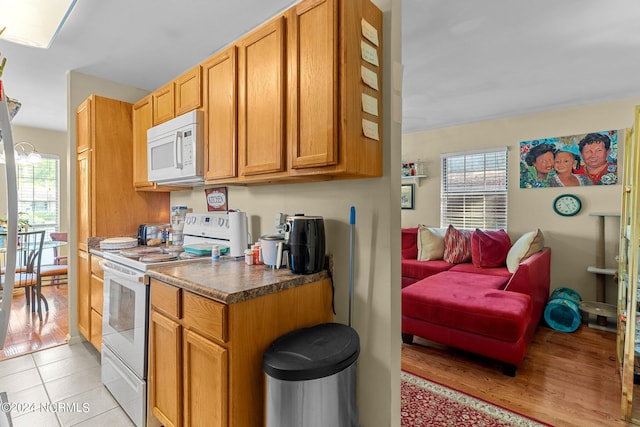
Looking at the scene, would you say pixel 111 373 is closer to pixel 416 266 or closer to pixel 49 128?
pixel 416 266

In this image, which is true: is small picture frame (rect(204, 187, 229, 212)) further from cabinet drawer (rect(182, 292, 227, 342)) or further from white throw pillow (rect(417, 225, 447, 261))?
white throw pillow (rect(417, 225, 447, 261))

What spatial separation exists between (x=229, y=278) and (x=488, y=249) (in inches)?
133

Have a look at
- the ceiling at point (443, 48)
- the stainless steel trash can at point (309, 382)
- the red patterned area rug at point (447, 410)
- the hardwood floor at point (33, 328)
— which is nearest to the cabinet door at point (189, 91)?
the ceiling at point (443, 48)

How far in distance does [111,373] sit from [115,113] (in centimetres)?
220

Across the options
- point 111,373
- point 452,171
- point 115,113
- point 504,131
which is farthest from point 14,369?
point 504,131

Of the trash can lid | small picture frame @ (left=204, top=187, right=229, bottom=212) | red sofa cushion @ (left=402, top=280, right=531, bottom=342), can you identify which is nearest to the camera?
the trash can lid

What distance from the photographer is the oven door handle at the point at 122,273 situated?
1.88 meters

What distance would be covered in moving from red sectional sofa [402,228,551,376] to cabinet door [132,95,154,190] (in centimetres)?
257

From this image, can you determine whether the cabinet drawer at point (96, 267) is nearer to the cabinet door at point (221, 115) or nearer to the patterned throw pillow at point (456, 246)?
the cabinet door at point (221, 115)

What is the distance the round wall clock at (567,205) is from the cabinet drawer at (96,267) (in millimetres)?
4721

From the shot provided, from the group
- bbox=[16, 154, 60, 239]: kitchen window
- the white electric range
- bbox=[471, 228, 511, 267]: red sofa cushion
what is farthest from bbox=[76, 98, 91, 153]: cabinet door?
bbox=[471, 228, 511, 267]: red sofa cushion

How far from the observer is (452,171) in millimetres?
4730

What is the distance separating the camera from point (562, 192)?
12.4ft

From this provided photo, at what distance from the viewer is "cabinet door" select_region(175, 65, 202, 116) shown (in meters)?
2.20
